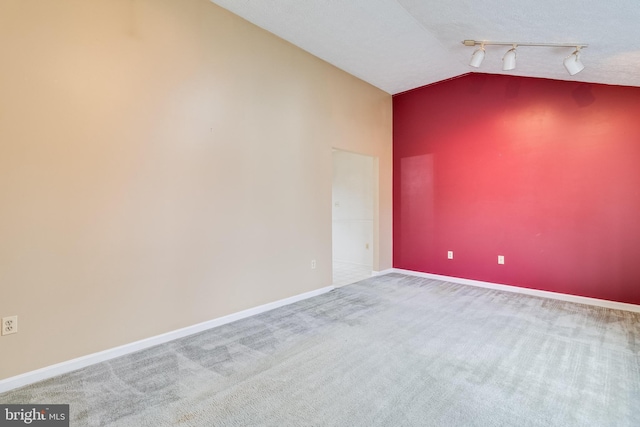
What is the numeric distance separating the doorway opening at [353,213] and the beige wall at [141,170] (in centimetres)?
193

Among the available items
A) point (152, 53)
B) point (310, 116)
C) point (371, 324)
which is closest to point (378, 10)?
point (310, 116)

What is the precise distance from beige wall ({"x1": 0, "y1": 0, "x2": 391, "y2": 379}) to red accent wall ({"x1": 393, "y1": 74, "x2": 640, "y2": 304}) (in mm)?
2146

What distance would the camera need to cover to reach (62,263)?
2086 mm

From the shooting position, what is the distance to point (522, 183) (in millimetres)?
3955

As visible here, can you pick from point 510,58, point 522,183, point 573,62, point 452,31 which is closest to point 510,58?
point 510,58

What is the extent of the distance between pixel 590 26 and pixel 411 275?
364 cm

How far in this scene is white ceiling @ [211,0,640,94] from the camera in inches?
88.4

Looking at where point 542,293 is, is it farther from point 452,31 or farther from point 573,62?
point 452,31

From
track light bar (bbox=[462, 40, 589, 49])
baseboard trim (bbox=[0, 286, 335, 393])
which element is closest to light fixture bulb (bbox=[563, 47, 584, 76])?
track light bar (bbox=[462, 40, 589, 49])

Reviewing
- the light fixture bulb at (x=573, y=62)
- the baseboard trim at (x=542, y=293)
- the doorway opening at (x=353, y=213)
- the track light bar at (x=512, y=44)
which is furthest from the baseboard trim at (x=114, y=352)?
the light fixture bulb at (x=573, y=62)

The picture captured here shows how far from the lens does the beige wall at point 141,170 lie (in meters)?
1.96

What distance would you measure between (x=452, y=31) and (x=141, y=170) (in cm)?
315

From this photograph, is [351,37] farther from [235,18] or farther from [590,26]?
[590,26]

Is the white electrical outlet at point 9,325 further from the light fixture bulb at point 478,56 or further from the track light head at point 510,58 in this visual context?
the track light head at point 510,58
